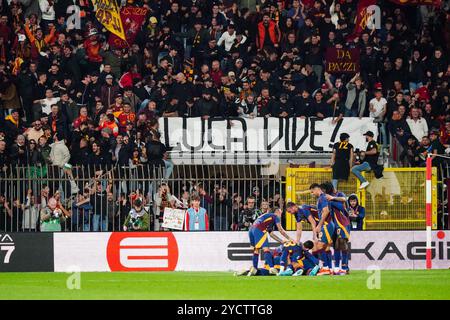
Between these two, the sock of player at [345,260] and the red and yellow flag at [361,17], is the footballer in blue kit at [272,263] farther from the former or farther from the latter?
the red and yellow flag at [361,17]

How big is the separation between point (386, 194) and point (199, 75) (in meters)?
6.66

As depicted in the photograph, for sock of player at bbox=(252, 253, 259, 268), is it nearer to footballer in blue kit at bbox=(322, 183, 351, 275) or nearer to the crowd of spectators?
footballer in blue kit at bbox=(322, 183, 351, 275)

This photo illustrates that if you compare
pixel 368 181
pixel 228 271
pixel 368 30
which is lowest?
pixel 228 271

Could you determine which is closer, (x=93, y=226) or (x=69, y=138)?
(x=93, y=226)

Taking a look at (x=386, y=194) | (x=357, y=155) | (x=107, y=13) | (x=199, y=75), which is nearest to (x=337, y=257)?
(x=386, y=194)

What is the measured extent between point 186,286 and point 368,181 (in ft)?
26.3

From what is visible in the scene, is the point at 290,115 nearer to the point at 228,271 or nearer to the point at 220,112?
the point at 220,112

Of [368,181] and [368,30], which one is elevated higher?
[368,30]

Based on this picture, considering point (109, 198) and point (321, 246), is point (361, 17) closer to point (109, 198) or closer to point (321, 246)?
point (109, 198)

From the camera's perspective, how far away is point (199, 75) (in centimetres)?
3272

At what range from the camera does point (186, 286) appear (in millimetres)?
21938

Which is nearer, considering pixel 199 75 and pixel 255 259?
pixel 255 259
